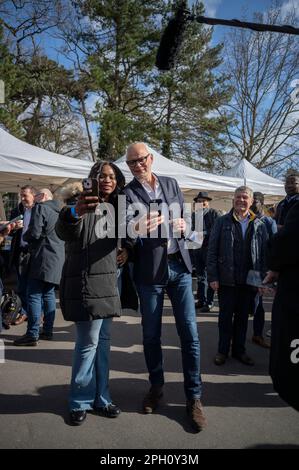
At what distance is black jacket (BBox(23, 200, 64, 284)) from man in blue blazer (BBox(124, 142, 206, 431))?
6.47ft

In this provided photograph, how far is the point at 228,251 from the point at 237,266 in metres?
0.18

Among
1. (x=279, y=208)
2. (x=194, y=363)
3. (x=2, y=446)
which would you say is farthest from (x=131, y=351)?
(x=279, y=208)

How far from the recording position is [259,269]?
364 centimetres

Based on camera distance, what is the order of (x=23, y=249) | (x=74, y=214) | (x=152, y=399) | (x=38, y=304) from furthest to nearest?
(x=23, y=249) < (x=38, y=304) < (x=152, y=399) < (x=74, y=214)

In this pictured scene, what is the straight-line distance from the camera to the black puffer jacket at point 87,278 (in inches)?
90.6

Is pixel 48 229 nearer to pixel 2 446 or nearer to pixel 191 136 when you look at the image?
pixel 2 446

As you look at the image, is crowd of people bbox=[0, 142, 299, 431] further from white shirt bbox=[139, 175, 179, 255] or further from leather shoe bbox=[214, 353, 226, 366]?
leather shoe bbox=[214, 353, 226, 366]

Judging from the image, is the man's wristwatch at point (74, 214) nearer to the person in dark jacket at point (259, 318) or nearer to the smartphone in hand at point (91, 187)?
the smartphone in hand at point (91, 187)

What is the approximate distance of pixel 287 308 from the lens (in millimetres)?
1792

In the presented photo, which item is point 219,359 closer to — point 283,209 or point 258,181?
point 283,209

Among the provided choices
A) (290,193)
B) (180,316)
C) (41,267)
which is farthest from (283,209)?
(41,267)

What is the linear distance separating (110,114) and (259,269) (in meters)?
12.8

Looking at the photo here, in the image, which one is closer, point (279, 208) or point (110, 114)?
point (279, 208)

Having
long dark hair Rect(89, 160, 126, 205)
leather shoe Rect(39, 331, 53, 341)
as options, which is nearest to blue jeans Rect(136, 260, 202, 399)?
long dark hair Rect(89, 160, 126, 205)
